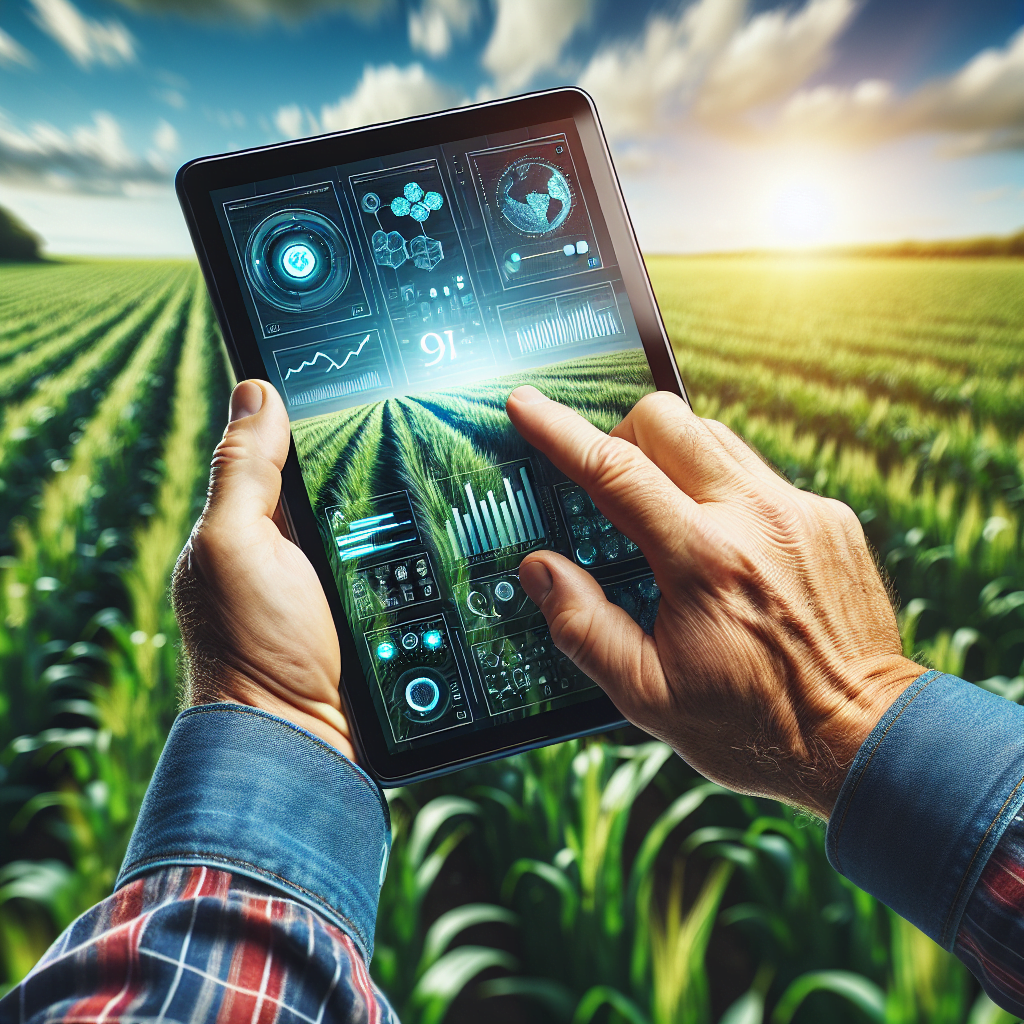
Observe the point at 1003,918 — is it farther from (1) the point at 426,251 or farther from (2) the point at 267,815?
(1) the point at 426,251

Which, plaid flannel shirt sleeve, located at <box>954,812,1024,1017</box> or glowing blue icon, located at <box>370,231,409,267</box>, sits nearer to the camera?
plaid flannel shirt sleeve, located at <box>954,812,1024,1017</box>

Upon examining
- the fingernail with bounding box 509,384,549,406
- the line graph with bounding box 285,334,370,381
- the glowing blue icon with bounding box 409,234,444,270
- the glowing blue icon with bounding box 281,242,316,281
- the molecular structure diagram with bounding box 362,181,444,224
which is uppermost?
the molecular structure diagram with bounding box 362,181,444,224

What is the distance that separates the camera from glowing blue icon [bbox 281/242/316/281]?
0.81 meters

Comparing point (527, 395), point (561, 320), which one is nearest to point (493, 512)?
point (527, 395)

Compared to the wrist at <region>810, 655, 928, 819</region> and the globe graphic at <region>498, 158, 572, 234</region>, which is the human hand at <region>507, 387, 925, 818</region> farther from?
the globe graphic at <region>498, 158, 572, 234</region>

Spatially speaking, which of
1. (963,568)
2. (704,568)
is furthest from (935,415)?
(704,568)

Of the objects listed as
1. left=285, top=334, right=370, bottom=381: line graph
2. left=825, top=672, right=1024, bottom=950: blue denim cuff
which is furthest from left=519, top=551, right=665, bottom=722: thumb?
left=285, top=334, right=370, bottom=381: line graph

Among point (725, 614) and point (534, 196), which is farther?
point (534, 196)

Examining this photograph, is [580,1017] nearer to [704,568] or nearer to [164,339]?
[704,568]

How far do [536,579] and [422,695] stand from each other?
8.1 inches

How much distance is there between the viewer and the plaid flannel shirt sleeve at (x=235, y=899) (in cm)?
53

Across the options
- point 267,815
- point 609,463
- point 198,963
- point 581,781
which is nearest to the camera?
point 198,963

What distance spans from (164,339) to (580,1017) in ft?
21.4

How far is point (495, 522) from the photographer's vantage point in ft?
2.73
